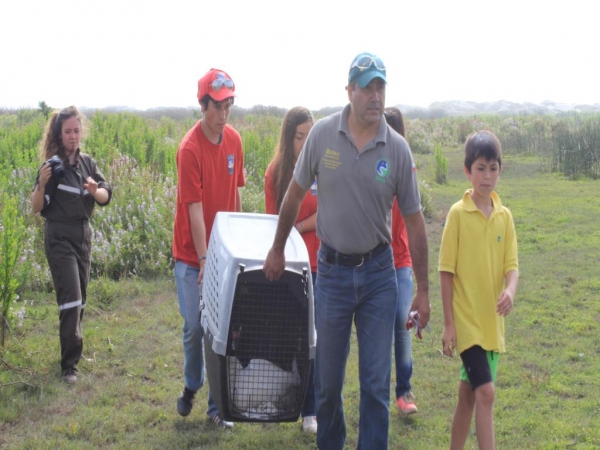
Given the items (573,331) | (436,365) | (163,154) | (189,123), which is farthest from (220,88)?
(189,123)

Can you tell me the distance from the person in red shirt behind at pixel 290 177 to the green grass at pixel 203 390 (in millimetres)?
179

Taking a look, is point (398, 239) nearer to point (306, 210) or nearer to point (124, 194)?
point (306, 210)

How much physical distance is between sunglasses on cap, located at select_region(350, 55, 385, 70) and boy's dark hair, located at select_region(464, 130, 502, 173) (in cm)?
69

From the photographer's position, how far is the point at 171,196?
1012 centimetres

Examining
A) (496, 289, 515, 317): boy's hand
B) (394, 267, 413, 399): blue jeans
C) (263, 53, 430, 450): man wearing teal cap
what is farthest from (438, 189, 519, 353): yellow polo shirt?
(394, 267, 413, 399): blue jeans

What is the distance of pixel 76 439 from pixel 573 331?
15.5 ft

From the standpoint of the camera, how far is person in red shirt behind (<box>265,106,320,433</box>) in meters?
4.65

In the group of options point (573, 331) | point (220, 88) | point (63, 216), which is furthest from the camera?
point (573, 331)

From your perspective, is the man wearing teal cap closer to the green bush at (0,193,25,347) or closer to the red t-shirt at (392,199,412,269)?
the red t-shirt at (392,199,412,269)

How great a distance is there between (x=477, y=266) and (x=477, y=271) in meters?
0.03

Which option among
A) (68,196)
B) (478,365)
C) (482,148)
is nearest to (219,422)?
(478,365)

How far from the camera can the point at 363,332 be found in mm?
3756

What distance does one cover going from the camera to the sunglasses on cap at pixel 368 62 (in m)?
3.49

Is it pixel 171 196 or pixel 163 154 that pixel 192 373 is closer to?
pixel 171 196
